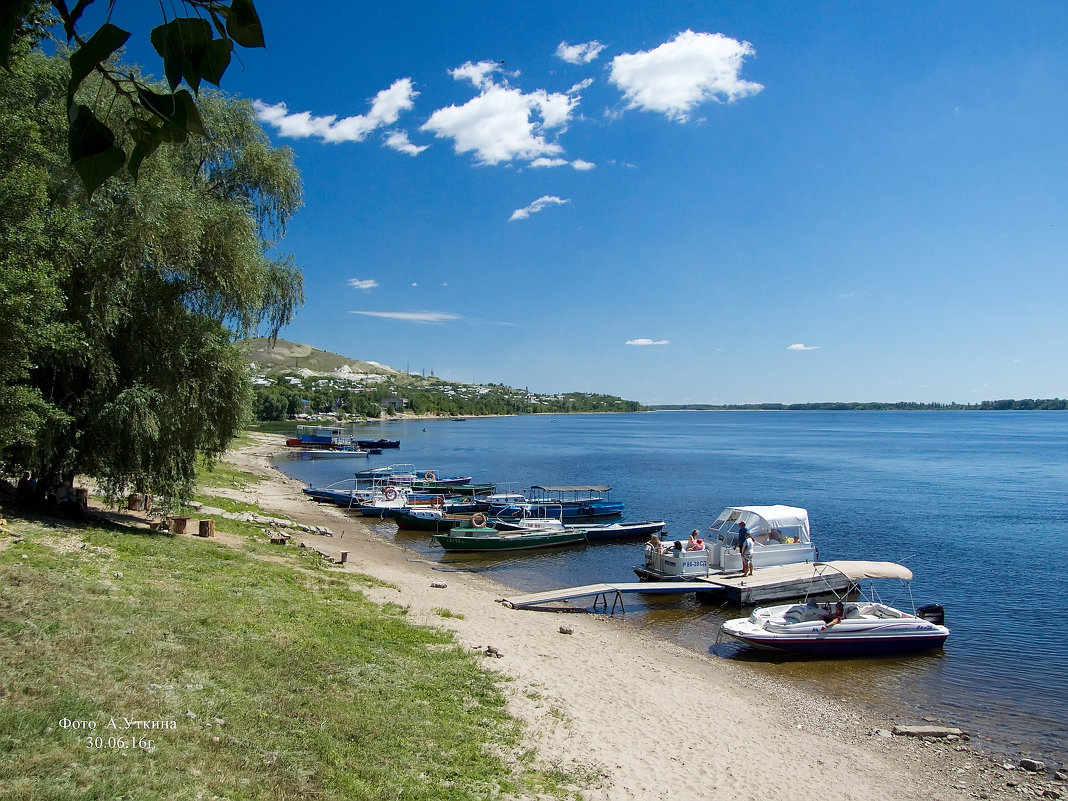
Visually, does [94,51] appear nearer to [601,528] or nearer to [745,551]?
[745,551]

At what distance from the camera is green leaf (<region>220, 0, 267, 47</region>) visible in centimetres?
139

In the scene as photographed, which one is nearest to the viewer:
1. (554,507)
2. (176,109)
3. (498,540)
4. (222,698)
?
(176,109)

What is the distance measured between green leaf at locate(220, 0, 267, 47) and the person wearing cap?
25419 millimetres

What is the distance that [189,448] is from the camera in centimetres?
1906

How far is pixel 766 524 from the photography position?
→ 25.9 metres

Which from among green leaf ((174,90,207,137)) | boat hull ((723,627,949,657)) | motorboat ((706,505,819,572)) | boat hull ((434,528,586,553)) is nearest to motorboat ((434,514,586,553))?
boat hull ((434,528,586,553))

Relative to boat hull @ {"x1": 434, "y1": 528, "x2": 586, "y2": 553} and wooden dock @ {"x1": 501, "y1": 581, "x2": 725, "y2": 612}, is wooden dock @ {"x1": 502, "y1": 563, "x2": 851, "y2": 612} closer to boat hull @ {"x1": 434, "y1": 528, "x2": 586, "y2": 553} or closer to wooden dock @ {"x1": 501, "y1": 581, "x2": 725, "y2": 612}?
wooden dock @ {"x1": 501, "y1": 581, "x2": 725, "y2": 612}

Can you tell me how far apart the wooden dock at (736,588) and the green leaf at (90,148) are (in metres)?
21.7

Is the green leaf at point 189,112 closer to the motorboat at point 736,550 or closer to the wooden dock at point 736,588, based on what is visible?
the wooden dock at point 736,588

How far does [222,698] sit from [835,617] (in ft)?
53.7

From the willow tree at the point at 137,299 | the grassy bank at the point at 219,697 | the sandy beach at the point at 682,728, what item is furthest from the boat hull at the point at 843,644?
the willow tree at the point at 137,299

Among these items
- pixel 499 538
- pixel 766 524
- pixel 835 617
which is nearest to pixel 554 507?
pixel 499 538

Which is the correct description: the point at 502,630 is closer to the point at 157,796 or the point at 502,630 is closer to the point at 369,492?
the point at 157,796

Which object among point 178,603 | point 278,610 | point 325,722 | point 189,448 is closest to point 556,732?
point 325,722
